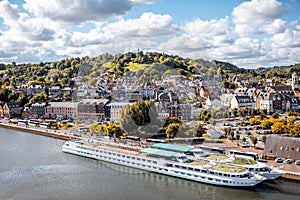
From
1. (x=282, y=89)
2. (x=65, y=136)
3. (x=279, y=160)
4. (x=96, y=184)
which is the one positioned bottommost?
(x=96, y=184)

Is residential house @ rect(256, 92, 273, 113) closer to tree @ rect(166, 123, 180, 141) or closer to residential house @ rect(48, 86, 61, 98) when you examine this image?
tree @ rect(166, 123, 180, 141)

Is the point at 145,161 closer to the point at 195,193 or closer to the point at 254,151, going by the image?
the point at 195,193

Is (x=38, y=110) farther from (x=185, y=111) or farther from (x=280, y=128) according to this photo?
(x=280, y=128)

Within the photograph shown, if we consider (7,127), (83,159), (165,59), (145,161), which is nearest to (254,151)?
(145,161)

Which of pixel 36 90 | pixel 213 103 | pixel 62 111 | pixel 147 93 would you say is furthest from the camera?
pixel 36 90

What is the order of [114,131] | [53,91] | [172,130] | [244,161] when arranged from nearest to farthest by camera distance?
[244,161] → [172,130] → [114,131] → [53,91]

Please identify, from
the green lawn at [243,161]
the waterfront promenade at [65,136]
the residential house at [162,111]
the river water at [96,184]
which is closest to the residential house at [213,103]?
the residential house at [162,111]

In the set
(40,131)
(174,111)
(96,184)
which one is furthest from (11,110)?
(96,184)
